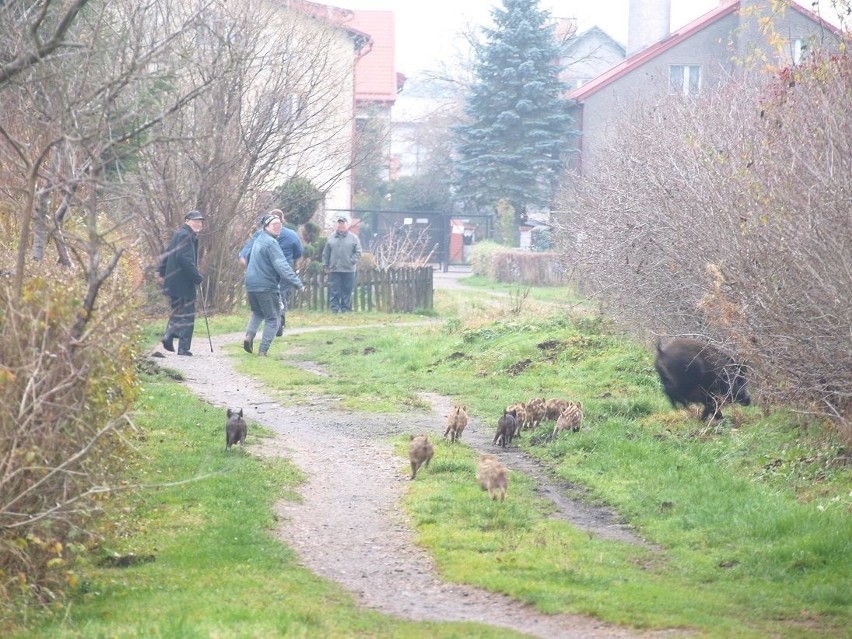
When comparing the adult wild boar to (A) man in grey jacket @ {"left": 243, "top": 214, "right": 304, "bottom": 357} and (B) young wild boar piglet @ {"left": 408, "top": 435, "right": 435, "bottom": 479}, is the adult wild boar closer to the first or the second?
(B) young wild boar piglet @ {"left": 408, "top": 435, "right": 435, "bottom": 479}

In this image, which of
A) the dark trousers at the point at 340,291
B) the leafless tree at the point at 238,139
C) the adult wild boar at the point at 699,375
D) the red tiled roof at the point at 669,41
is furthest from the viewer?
the red tiled roof at the point at 669,41

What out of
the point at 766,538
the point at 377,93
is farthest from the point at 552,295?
the point at 766,538

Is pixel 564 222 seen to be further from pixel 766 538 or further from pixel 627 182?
pixel 766 538

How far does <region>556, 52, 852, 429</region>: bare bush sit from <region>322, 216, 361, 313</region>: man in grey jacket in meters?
10.8

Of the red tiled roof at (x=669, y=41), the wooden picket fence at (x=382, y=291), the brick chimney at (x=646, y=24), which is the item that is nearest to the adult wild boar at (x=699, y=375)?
the wooden picket fence at (x=382, y=291)

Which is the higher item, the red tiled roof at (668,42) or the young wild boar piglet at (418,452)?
the red tiled roof at (668,42)

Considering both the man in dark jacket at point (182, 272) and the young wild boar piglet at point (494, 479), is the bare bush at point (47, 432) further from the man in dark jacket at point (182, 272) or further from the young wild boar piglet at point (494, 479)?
the man in dark jacket at point (182, 272)

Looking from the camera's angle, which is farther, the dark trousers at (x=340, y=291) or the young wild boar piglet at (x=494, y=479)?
the dark trousers at (x=340, y=291)

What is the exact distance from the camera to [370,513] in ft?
32.7

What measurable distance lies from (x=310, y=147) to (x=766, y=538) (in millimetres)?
Answer: 19576

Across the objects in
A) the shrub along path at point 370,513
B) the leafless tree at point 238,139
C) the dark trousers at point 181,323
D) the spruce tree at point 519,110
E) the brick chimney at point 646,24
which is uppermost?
the brick chimney at point 646,24

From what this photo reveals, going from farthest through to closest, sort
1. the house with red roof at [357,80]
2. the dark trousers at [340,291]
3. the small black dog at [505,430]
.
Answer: the house with red roof at [357,80] → the dark trousers at [340,291] → the small black dog at [505,430]

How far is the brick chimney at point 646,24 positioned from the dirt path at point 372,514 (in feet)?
118

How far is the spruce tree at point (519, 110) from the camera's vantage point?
5091 centimetres
